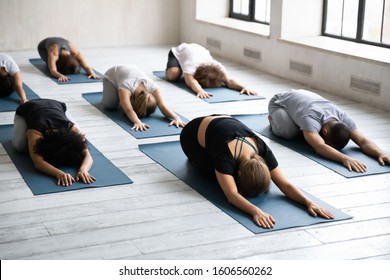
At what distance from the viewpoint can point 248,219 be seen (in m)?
3.55

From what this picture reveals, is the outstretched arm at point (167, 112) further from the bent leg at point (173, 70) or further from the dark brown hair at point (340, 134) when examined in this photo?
the bent leg at point (173, 70)

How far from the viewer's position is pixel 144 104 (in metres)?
5.42

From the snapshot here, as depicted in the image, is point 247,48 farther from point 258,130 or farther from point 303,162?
point 303,162

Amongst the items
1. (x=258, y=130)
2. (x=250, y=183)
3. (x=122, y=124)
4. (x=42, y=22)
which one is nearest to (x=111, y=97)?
(x=122, y=124)

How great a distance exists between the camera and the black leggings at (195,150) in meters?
4.11

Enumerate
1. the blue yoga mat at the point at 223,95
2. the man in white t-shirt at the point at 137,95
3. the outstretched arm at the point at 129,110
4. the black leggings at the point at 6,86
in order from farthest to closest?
the blue yoga mat at the point at 223,95, the black leggings at the point at 6,86, the man in white t-shirt at the point at 137,95, the outstretched arm at the point at 129,110

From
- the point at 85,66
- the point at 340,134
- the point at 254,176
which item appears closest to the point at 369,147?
the point at 340,134

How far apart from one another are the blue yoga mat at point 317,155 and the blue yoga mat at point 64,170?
52.1 inches

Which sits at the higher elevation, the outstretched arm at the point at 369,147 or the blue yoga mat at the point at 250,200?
the outstretched arm at the point at 369,147

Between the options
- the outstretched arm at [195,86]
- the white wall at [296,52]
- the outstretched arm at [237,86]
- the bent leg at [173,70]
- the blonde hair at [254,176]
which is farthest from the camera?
the bent leg at [173,70]

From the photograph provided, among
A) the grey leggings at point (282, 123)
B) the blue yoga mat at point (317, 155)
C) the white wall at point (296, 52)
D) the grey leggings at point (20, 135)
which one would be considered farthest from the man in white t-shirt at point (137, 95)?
the white wall at point (296, 52)

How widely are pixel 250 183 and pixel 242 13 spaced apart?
5.83 m

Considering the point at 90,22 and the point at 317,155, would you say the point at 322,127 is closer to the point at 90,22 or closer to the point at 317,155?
the point at 317,155

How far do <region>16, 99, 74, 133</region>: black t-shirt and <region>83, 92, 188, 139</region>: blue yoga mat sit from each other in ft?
2.48
